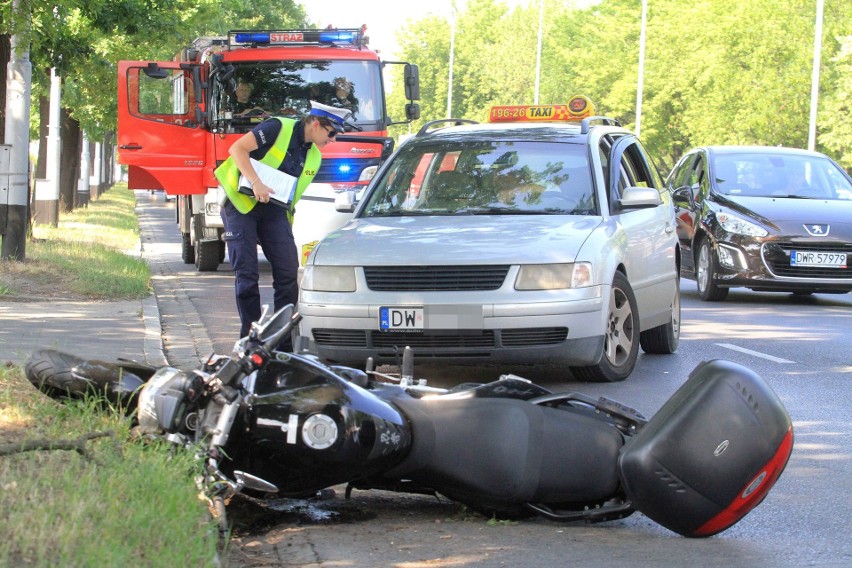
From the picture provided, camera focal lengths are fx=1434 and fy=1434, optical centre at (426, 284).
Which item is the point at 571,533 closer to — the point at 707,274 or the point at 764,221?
the point at 764,221

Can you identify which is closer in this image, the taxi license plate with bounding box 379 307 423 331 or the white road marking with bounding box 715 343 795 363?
the taxi license plate with bounding box 379 307 423 331

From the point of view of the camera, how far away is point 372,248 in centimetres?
897

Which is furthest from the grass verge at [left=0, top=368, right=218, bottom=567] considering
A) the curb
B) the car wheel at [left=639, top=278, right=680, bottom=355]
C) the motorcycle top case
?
the car wheel at [left=639, top=278, right=680, bottom=355]

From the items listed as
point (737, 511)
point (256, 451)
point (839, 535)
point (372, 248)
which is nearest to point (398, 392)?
point (256, 451)

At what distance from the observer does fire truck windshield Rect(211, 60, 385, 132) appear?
707 inches

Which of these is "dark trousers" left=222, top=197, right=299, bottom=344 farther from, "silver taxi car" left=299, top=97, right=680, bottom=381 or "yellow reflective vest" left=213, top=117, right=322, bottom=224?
"silver taxi car" left=299, top=97, right=680, bottom=381

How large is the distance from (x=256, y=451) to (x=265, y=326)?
450 mm

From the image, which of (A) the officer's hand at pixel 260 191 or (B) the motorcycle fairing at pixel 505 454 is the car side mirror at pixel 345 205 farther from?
(B) the motorcycle fairing at pixel 505 454

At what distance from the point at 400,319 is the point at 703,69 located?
49.7 metres

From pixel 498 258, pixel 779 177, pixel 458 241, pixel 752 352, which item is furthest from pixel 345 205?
pixel 779 177

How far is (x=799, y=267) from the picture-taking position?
1560 cm

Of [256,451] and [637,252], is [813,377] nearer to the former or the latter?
[637,252]

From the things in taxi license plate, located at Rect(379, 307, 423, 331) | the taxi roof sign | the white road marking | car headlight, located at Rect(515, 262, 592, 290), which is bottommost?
the white road marking

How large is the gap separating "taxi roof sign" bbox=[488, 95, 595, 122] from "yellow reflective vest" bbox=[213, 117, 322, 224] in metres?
4.62
